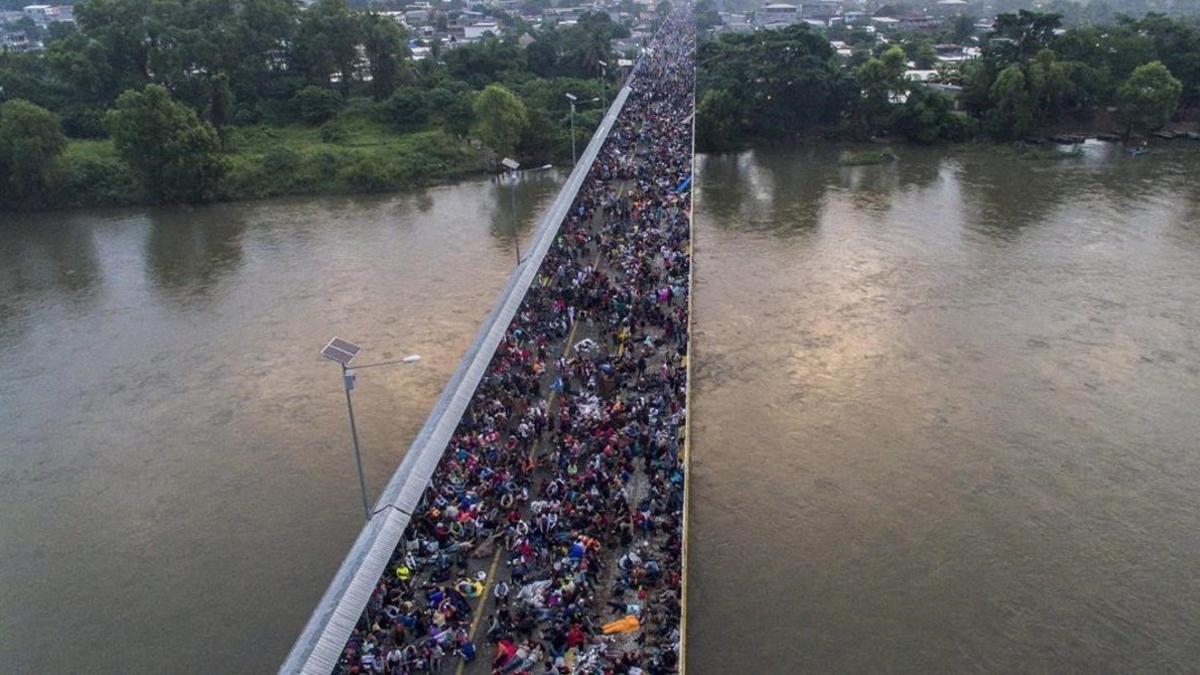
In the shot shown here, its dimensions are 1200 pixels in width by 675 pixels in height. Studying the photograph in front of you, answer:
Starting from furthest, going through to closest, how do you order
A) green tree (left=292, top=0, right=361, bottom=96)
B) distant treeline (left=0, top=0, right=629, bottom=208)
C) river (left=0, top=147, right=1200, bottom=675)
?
1. green tree (left=292, top=0, right=361, bottom=96)
2. distant treeline (left=0, top=0, right=629, bottom=208)
3. river (left=0, top=147, right=1200, bottom=675)

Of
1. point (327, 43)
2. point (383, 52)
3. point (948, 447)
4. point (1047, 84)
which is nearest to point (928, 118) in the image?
point (1047, 84)

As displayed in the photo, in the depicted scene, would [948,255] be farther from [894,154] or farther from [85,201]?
[85,201]

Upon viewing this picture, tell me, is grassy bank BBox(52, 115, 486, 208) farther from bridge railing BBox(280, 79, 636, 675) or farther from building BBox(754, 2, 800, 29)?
building BBox(754, 2, 800, 29)

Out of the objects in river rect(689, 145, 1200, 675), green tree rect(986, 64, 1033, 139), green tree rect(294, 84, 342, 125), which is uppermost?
green tree rect(294, 84, 342, 125)

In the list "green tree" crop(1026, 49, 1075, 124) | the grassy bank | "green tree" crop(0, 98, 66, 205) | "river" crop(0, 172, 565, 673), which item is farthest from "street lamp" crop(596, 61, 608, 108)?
"green tree" crop(0, 98, 66, 205)

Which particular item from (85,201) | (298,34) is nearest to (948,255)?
(85,201)

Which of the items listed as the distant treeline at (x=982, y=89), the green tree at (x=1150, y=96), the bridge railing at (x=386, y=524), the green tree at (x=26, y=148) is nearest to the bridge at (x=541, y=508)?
the bridge railing at (x=386, y=524)

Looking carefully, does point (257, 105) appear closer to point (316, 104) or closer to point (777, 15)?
point (316, 104)
